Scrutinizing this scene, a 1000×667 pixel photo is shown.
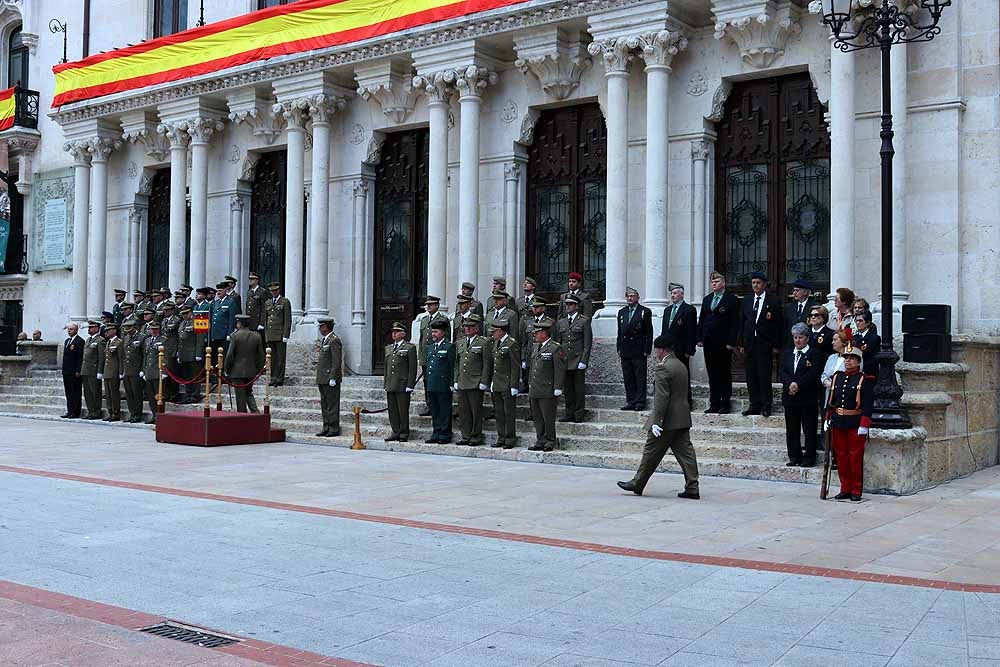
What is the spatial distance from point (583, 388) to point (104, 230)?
16241mm

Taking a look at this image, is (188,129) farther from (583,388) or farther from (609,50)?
(583,388)

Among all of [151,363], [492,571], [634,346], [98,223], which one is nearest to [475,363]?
[634,346]

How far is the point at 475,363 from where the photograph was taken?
15.7m

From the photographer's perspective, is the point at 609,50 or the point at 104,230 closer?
the point at 609,50

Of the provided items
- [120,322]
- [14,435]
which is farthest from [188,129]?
[14,435]

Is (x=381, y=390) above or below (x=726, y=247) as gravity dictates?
below

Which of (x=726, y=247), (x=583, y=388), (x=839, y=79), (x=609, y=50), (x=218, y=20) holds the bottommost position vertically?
(x=583, y=388)

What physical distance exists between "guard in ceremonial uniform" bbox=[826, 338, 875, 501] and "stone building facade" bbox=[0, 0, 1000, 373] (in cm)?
439

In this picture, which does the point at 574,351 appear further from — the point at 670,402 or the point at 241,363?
the point at 241,363

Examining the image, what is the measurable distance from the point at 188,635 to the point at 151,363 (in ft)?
49.9

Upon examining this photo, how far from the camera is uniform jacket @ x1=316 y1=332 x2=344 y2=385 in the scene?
679 inches

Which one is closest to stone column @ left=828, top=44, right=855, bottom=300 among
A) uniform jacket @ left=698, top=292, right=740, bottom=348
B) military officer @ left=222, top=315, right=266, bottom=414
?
uniform jacket @ left=698, top=292, right=740, bottom=348

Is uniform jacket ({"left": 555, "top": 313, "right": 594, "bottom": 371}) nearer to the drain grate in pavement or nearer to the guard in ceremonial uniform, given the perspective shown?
the guard in ceremonial uniform

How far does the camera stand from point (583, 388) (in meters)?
15.6
